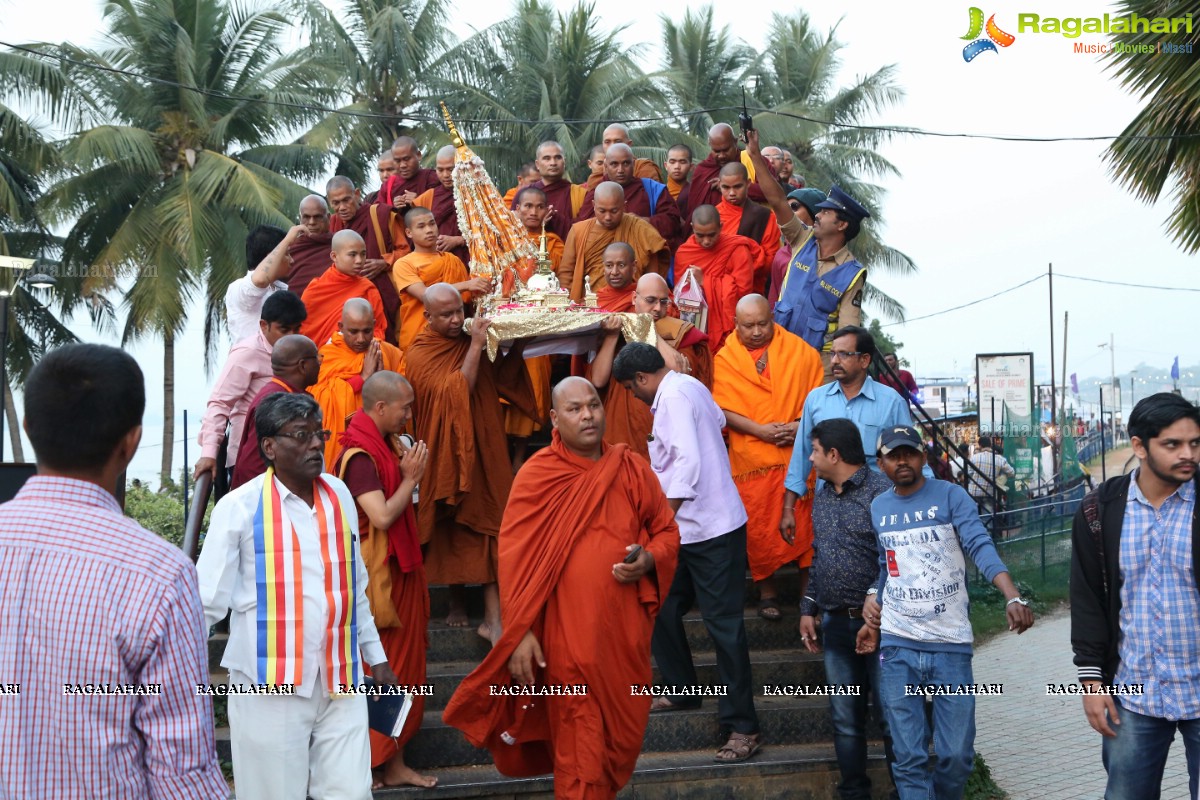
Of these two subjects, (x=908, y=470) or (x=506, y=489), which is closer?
(x=908, y=470)

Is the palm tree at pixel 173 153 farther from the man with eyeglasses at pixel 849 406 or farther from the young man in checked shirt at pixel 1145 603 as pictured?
the young man in checked shirt at pixel 1145 603

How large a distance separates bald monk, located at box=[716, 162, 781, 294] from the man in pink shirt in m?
4.48

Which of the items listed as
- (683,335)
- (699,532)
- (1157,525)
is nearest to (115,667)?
(1157,525)

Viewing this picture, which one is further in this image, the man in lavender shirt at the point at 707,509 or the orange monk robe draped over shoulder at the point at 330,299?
the orange monk robe draped over shoulder at the point at 330,299

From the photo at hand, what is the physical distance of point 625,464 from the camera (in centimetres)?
539

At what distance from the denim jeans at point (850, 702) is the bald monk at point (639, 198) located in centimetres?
527

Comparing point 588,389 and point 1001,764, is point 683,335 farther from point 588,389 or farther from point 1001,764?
point 1001,764

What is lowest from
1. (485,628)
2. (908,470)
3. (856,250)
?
(485,628)

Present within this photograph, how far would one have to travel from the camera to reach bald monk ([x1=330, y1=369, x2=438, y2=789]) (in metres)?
5.62

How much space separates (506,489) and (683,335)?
173 centimetres

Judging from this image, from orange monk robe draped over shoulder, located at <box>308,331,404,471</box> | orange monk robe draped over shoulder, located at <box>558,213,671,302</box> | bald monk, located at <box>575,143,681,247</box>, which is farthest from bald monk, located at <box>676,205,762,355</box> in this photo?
orange monk robe draped over shoulder, located at <box>308,331,404,471</box>

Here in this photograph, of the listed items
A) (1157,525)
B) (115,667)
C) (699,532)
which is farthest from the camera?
(699,532)

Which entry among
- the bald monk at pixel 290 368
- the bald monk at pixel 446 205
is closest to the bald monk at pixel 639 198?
the bald monk at pixel 446 205

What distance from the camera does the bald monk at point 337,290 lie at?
866 centimetres
